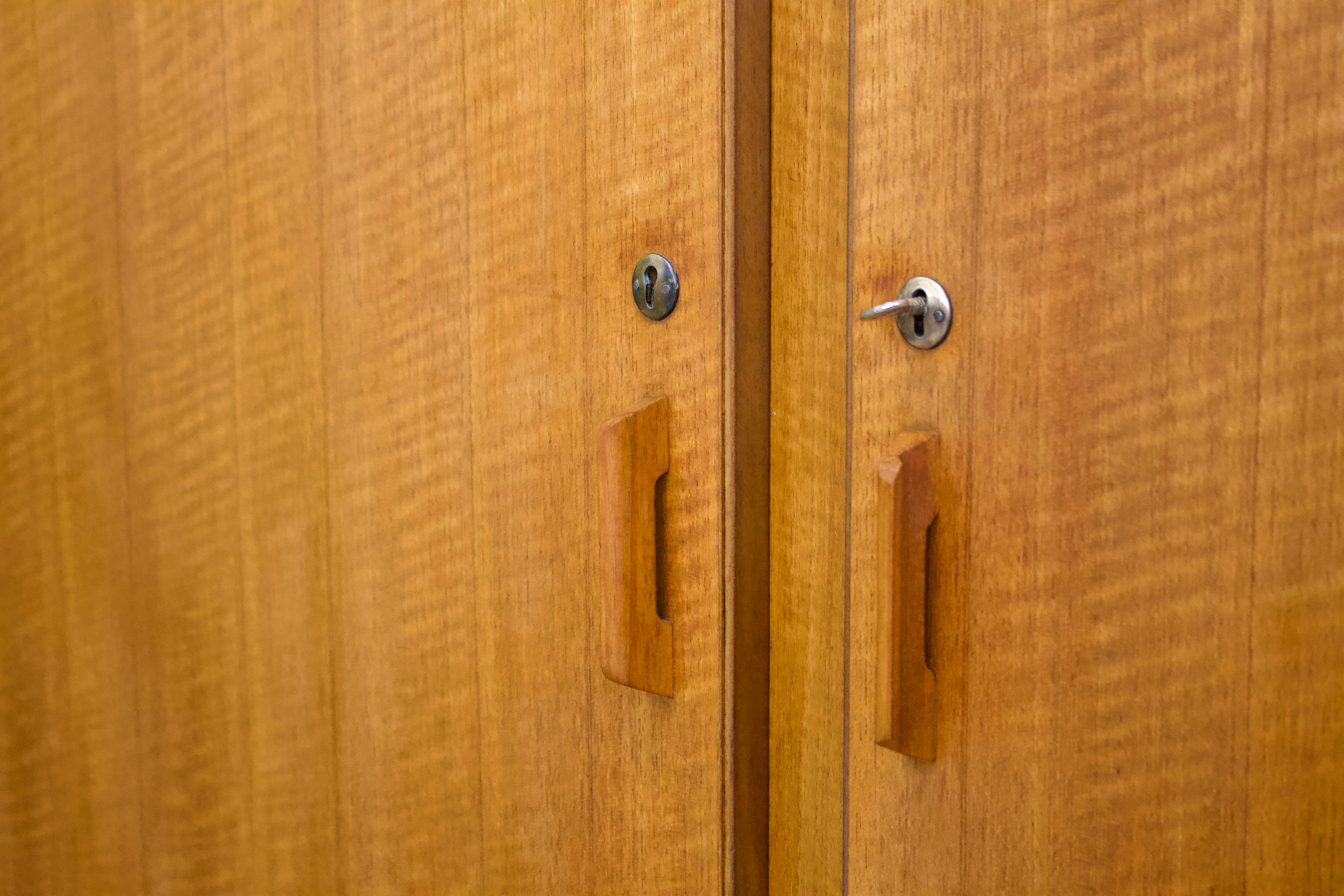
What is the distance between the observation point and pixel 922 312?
47 centimetres

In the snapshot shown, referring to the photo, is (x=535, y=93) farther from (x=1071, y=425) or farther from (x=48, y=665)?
(x=48, y=665)

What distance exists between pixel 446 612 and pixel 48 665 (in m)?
0.49

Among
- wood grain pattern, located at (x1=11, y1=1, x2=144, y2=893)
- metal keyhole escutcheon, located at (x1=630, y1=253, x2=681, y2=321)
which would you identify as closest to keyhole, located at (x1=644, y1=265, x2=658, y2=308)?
metal keyhole escutcheon, located at (x1=630, y1=253, x2=681, y2=321)

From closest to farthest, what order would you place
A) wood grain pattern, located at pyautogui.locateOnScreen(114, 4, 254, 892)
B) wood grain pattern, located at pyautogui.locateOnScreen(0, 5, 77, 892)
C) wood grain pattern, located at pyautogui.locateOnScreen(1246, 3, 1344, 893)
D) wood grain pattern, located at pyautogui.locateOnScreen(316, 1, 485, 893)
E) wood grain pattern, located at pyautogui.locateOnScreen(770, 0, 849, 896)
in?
wood grain pattern, located at pyautogui.locateOnScreen(1246, 3, 1344, 893) → wood grain pattern, located at pyautogui.locateOnScreen(770, 0, 849, 896) → wood grain pattern, located at pyautogui.locateOnScreen(316, 1, 485, 893) → wood grain pattern, located at pyautogui.locateOnScreen(114, 4, 254, 892) → wood grain pattern, located at pyautogui.locateOnScreen(0, 5, 77, 892)

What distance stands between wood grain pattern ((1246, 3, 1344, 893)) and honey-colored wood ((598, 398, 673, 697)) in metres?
0.28

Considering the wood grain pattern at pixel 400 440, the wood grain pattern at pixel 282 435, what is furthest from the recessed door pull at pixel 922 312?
the wood grain pattern at pixel 282 435

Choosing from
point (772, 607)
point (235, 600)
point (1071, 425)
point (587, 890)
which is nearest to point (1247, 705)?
point (1071, 425)

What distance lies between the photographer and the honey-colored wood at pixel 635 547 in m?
0.55

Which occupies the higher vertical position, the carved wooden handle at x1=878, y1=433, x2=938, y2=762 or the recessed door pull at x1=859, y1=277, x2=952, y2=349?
the recessed door pull at x1=859, y1=277, x2=952, y2=349

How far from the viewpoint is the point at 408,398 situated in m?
0.67

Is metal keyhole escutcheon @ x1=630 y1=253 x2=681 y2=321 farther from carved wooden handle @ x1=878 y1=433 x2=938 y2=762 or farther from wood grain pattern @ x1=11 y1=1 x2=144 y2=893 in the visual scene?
wood grain pattern @ x1=11 y1=1 x2=144 y2=893

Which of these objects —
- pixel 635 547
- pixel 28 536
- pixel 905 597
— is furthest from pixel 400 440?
pixel 28 536

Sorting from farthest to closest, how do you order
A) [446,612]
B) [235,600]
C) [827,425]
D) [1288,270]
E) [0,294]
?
[0,294] < [235,600] < [446,612] < [827,425] < [1288,270]

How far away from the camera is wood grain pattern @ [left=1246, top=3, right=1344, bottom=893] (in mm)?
378
